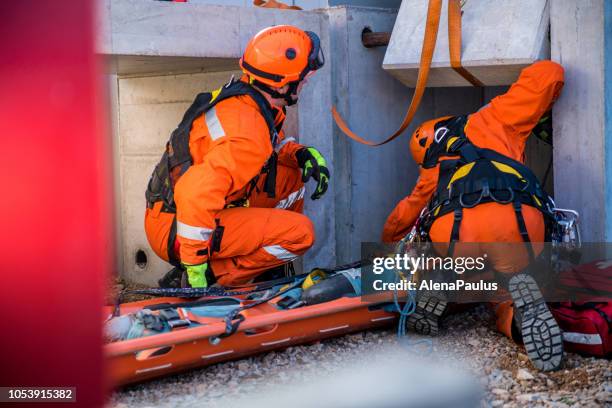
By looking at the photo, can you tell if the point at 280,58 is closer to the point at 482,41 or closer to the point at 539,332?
the point at 482,41

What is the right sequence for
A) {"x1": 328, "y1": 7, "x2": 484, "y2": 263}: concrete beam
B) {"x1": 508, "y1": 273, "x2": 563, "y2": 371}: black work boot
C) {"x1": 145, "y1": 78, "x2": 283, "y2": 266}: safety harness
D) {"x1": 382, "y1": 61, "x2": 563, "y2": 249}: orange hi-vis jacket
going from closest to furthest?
{"x1": 508, "y1": 273, "x2": 563, "y2": 371}: black work boot → {"x1": 145, "y1": 78, "x2": 283, "y2": 266}: safety harness → {"x1": 382, "y1": 61, "x2": 563, "y2": 249}: orange hi-vis jacket → {"x1": 328, "y1": 7, "x2": 484, "y2": 263}: concrete beam

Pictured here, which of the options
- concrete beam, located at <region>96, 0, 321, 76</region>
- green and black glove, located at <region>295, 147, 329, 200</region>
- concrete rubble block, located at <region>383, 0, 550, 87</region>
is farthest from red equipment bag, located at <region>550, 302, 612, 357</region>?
concrete beam, located at <region>96, 0, 321, 76</region>

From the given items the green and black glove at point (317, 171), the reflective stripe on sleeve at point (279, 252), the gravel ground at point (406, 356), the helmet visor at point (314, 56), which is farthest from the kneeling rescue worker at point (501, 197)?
the helmet visor at point (314, 56)

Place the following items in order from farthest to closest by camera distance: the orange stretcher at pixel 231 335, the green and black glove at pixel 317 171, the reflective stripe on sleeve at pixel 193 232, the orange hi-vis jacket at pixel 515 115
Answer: the green and black glove at pixel 317 171 < the orange hi-vis jacket at pixel 515 115 < the reflective stripe on sleeve at pixel 193 232 < the orange stretcher at pixel 231 335

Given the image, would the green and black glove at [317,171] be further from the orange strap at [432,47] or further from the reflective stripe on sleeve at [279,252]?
the orange strap at [432,47]

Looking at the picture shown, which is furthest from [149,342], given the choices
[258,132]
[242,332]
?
[258,132]

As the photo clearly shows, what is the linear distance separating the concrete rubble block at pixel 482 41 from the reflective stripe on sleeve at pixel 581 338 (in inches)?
66.6

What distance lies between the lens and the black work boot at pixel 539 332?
3654 mm

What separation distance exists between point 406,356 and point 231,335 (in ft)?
2.70

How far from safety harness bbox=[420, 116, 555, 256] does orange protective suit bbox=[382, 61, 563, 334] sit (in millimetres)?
31

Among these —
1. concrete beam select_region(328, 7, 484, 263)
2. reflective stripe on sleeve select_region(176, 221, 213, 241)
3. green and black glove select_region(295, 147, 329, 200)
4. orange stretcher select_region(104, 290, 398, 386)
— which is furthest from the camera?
concrete beam select_region(328, 7, 484, 263)

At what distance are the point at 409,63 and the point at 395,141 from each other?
0.75m

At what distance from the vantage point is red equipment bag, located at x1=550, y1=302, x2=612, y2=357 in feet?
12.5

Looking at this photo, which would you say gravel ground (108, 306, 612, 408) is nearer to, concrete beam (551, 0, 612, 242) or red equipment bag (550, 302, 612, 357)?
red equipment bag (550, 302, 612, 357)
